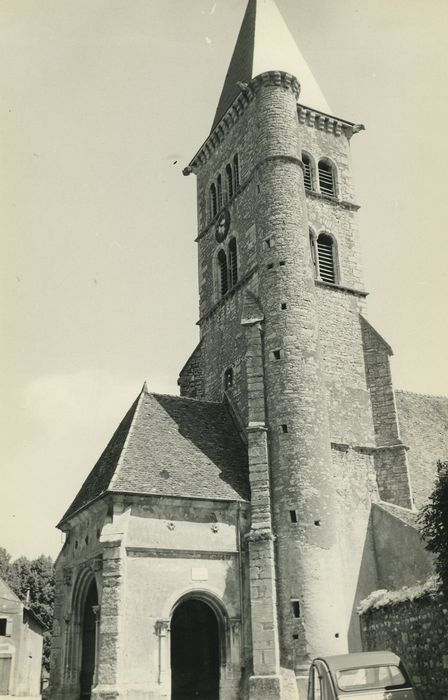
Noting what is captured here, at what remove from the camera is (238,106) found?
28.9m

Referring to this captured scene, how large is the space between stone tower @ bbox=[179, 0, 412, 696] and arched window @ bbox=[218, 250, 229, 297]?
0.07 meters

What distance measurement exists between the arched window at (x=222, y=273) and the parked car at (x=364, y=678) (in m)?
18.6

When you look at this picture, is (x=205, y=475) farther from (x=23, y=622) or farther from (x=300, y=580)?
(x=23, y=622)

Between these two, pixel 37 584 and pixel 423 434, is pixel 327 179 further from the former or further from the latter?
pixel 37 584

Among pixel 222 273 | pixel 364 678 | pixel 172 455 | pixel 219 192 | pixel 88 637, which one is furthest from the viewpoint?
pixel 219 192

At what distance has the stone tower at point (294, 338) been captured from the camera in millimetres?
20250

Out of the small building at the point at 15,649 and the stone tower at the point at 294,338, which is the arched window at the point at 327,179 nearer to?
the stone tower at the point at 294,338

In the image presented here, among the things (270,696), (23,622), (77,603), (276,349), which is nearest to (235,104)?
(276,349)

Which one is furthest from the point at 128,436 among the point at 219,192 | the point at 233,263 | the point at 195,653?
the point at 219,192

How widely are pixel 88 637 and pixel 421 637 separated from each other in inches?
441

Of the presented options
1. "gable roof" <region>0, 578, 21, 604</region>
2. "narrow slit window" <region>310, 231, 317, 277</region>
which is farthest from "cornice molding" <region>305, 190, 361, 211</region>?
"gable roof" <region>0, 578, 21, 604</region>

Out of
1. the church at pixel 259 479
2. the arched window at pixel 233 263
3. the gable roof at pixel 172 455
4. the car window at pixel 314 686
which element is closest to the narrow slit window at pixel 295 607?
the church at pixel 259 479

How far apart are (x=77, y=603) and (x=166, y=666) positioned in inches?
174

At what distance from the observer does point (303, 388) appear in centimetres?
2202
